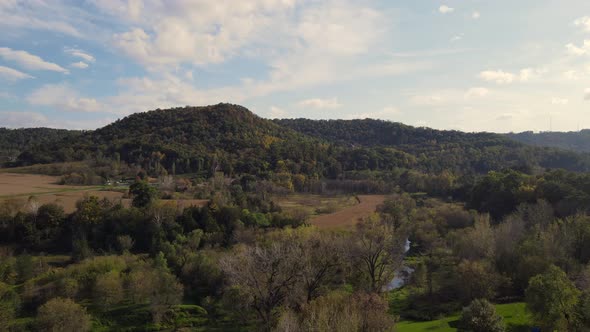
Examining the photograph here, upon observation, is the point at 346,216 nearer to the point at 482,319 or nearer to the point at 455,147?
the point at 482,319

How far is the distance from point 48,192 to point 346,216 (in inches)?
1992

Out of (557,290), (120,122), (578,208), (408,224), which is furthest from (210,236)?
(120,122)

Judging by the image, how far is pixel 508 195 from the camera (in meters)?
61.6

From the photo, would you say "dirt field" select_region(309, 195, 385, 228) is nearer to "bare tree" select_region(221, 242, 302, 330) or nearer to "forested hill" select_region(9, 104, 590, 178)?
"bare tree" select_region(221, 242, 302, 330)

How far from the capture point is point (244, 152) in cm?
11288

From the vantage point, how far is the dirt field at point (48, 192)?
186 feet

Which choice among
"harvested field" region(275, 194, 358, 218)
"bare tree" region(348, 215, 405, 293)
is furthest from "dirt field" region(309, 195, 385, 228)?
"bare tree" region(348, 215, 405, 293)

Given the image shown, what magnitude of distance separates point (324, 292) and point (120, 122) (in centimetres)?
12164

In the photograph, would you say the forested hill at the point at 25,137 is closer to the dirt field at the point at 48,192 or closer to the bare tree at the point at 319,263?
the dirt field at the point at 48,192

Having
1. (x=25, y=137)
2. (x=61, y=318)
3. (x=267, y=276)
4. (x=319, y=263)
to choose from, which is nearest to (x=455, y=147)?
(x=319, y=263)

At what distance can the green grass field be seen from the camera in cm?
2533

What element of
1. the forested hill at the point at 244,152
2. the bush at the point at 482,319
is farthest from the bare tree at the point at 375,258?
the forested hill at the point at 244,152

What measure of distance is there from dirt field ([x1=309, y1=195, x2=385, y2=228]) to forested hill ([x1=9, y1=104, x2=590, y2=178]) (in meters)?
30.8

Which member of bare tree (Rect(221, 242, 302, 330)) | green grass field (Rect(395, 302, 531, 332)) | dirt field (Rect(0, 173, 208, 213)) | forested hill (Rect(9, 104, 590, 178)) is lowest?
green grass field (Rect(395, 302, 531, 332))
